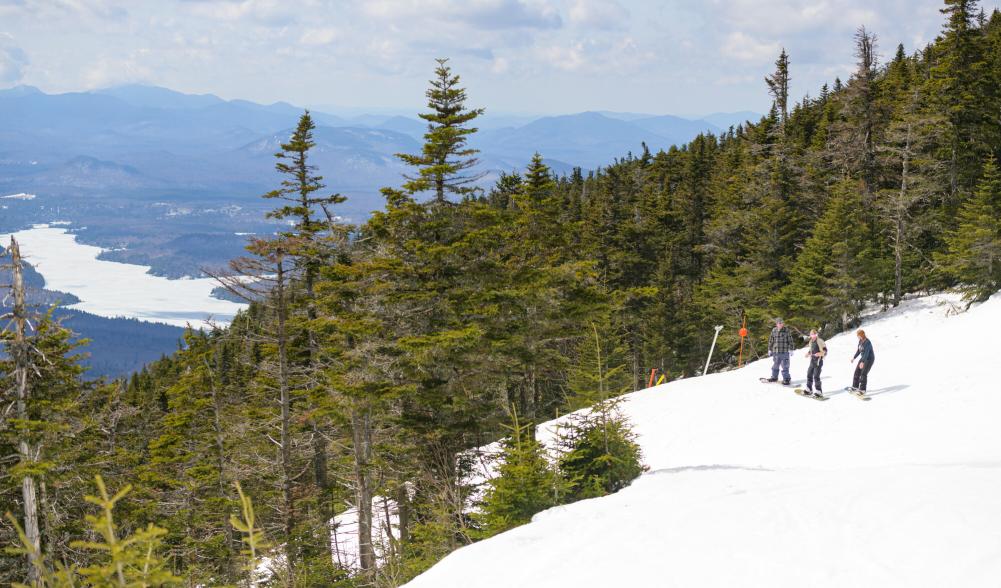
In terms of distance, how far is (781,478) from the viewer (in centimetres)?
1166

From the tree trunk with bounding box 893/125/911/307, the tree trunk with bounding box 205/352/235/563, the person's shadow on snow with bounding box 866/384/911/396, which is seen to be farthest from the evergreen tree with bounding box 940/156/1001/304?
the tree trunk with bounding box 205/352/235/563

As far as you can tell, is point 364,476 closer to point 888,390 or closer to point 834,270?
point 888,390

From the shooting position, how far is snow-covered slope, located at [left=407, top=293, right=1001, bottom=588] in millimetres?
7453

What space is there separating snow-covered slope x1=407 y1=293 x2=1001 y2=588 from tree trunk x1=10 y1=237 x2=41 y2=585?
35.7ft

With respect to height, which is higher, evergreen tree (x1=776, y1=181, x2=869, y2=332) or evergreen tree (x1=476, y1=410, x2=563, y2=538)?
evergreen tree (x1=776, y1=181, x2=869, y2=332)

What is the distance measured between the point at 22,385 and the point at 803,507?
53.9ft

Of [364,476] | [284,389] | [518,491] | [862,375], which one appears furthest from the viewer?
[364,476]

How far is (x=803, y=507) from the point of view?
30.2 feet

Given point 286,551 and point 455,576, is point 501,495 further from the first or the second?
point 286,551

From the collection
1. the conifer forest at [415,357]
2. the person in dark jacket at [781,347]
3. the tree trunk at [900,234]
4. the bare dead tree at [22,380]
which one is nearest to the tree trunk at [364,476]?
the conifer forest at [415,357]

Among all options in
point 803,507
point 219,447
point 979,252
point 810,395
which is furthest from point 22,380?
point 979,252

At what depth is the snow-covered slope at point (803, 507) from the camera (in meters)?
7.45

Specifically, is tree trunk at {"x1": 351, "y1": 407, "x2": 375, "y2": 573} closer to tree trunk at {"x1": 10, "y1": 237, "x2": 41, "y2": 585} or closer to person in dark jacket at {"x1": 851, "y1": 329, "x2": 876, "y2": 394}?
tree trunk at {"x1": 10, "y1": 237, "x2": 41, "y2": 585}

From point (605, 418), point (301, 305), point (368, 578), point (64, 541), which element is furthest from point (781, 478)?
point (64, 541)
